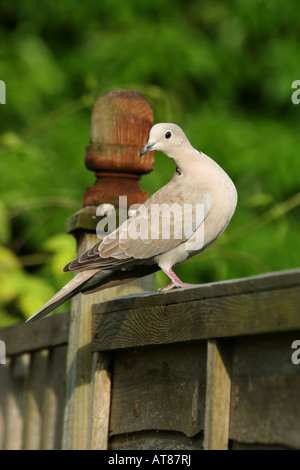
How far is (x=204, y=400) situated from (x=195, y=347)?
0.16 m

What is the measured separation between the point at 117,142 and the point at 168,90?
5301 mm

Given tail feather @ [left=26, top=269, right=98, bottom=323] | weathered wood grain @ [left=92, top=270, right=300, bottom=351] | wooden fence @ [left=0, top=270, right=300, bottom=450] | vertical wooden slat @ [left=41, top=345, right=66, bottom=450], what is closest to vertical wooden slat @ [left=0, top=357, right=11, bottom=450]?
vertical wooden slat @ [left=41, top=345, right=66, bottom=450]

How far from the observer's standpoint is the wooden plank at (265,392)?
1714 millimetres

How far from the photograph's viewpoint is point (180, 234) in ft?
9.20

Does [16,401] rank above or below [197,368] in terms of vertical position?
above

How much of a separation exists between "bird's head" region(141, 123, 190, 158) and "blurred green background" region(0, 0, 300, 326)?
2.72m

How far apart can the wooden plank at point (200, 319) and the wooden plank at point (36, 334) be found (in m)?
0.40

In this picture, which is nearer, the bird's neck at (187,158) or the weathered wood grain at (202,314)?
the weathered wood grain at (202,314)

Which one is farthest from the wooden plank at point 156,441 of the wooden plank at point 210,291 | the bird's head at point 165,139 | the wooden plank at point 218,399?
the bird's head at point 165,139

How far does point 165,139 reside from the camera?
286cm

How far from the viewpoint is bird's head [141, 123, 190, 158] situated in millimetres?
2840

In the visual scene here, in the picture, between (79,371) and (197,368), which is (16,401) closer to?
(79,371)

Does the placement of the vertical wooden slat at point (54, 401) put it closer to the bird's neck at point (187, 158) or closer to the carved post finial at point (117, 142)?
the carved post finial at point (117, 142)

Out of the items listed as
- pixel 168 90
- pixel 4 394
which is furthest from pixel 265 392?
pixel 168 90
